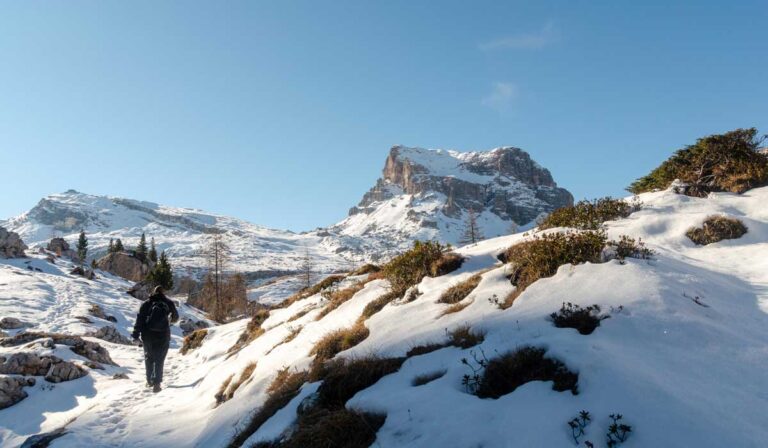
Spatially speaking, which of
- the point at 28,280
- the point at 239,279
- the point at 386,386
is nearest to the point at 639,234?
the point at 386,386

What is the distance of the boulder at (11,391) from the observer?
1068 centimetres

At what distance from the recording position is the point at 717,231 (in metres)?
11.2

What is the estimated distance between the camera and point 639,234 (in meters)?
11.5

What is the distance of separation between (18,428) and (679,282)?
534 inches

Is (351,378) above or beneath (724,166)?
beneath

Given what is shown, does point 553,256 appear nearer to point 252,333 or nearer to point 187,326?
point 252,333

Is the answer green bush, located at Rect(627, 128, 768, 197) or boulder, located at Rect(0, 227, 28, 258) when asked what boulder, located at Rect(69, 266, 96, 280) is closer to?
boulder, located at Rect(0, 227, 28, 258)

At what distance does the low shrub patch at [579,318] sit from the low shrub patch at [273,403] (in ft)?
12.6

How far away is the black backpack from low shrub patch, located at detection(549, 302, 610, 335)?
10790 millimetres

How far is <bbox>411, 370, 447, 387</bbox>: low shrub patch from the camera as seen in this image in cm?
512

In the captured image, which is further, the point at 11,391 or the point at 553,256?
the point at 11,391

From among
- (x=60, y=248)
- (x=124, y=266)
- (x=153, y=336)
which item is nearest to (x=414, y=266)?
(x=153, y=336)

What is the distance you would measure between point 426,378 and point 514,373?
3.61 feet

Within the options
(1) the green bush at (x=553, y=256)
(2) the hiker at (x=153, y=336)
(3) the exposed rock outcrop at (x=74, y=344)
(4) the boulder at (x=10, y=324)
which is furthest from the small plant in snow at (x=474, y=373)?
(4) the boulder at (x=10, y=324)
